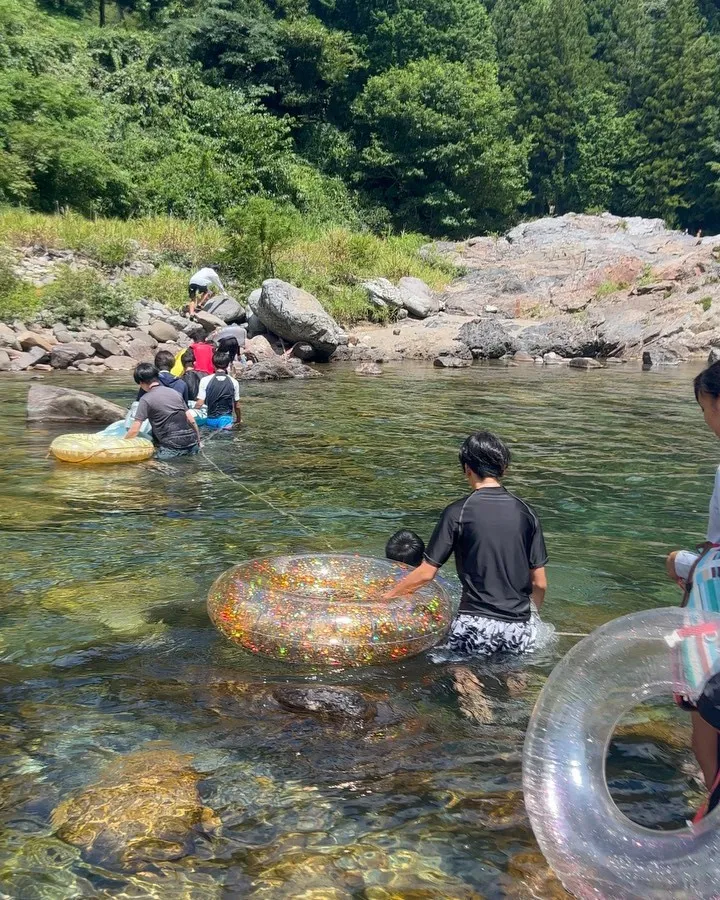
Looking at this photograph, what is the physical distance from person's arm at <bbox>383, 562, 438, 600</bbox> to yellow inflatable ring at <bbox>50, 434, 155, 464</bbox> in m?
6.06

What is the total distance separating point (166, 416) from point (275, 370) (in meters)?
8.82

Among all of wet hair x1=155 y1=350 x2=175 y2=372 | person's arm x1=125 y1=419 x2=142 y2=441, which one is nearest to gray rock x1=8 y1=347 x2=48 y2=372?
wet hair x1=155 y1=350 x2=175 y2=372

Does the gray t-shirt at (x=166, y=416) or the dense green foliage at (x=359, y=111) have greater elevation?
the dense green foliage at (x=359, y=111)

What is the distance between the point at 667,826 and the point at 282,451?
8.25 metres

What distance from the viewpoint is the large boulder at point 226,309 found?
907 inches

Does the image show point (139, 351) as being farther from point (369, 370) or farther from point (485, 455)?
point (485, 455)

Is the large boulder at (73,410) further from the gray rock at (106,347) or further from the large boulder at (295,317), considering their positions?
the large boulder at (295,317)

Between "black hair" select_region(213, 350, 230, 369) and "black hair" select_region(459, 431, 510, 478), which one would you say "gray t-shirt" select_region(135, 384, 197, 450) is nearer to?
"black hair" select_region(213, 350, 230, 369)

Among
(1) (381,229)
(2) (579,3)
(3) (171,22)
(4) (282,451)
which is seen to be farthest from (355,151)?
(4) (282,451)

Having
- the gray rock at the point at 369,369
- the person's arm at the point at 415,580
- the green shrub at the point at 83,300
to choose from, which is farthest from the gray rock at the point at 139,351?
the person's arm at the point at 415,580

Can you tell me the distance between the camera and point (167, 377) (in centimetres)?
1048

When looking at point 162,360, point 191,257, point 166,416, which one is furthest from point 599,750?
point 191,257

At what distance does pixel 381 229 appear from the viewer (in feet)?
145

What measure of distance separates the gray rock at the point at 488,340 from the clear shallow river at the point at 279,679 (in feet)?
43.7
